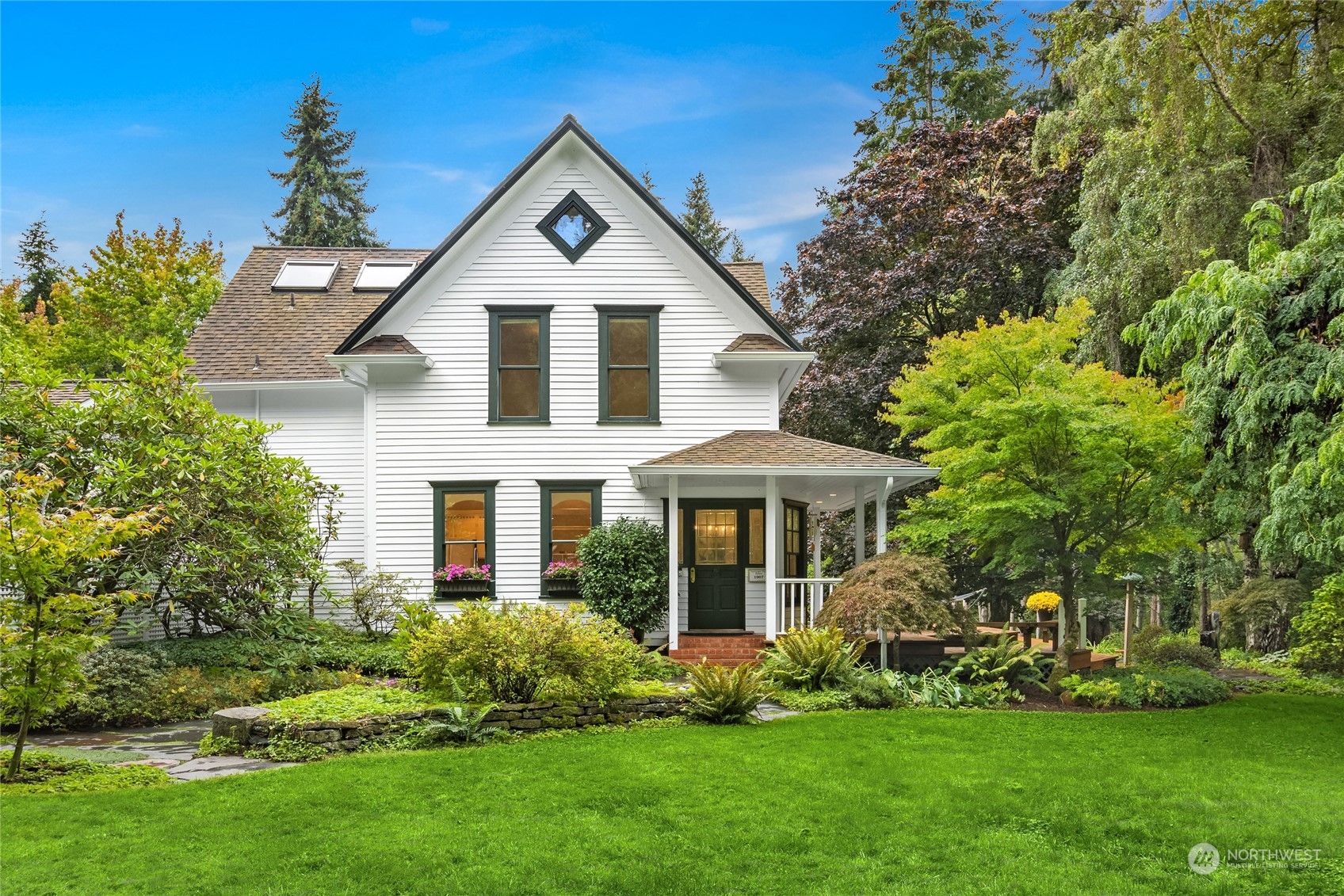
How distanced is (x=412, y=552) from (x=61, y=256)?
31422 millimetres

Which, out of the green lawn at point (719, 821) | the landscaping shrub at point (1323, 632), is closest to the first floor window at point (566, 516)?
the green lawn at point (719, 821)

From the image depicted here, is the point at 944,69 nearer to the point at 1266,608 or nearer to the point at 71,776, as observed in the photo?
the point at 1266,608

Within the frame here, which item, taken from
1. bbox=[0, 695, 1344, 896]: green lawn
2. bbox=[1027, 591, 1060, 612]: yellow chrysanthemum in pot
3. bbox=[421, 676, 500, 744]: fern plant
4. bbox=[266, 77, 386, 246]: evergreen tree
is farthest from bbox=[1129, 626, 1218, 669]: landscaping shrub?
bbox=[266, 77, 386, 246]: evergreen tree

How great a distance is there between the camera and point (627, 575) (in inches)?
586

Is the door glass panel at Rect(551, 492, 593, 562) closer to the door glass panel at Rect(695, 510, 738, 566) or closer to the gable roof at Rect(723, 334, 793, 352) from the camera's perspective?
the door glass panel at Rect(695, 510, 738, 566)

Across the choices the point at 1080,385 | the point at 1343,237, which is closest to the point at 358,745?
the point at 1080,385

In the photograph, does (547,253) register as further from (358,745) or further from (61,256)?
(61,256)

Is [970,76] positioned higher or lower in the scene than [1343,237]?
higher

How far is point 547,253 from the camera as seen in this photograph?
1633cm

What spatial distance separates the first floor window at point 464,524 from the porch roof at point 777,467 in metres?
2.62

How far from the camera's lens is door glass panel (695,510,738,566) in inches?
617

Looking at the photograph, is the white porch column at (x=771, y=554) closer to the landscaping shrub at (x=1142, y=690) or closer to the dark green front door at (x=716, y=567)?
the dark green front door at (x=716, y=567)

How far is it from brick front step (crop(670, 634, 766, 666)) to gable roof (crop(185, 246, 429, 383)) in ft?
25.9

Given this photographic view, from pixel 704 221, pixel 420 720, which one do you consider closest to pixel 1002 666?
pixel 420 720
